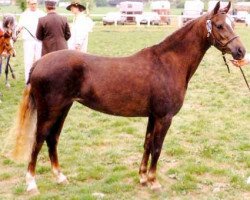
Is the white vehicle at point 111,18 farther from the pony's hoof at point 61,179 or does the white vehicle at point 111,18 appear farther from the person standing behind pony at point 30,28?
the pony's hoof at point 61,179

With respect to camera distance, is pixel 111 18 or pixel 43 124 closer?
pixel 43 124

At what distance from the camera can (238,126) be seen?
920cm

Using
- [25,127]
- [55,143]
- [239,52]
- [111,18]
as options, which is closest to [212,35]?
[239,52]

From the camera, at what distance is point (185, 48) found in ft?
19.2

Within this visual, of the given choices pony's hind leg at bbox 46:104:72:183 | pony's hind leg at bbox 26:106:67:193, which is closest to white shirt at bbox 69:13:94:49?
pony's hind leg at bbox 46:104:72:183

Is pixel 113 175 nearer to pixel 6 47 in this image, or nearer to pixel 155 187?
pixel 155 187

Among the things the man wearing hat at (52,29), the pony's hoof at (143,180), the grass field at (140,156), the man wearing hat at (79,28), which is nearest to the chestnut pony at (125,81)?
the pony's hoof at (143,180)

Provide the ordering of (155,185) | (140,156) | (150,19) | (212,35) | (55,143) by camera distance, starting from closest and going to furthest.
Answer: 1. (212,35)
2. (155,185)
3. (55,143)
4. (140,156)
5. (150,19)

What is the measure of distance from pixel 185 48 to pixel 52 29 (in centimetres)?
333

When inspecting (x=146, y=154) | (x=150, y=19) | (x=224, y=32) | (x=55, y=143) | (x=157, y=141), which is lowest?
Result: (x=150, y=19)

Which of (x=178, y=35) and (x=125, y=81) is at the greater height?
(x=178, y=35)

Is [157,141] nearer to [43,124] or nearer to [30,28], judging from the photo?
[43,124]

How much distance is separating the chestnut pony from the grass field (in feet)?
1.79

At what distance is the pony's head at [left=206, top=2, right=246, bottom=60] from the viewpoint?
5.49 meters
